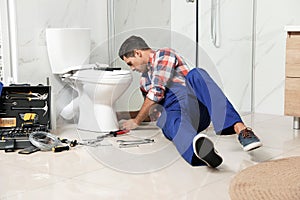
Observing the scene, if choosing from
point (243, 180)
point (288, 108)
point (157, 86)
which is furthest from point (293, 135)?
point (243, 180)

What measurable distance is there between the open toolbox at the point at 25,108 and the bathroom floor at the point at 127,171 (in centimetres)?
21

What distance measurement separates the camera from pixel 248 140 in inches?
98.1

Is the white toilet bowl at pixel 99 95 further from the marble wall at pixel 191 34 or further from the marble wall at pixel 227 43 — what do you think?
the marble wall at pixel 227 43

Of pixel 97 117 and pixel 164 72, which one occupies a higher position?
pixel 164 72

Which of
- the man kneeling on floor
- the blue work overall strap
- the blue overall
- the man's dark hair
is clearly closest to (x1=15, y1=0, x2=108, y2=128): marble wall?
the man's dark hair

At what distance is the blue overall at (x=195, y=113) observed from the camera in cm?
253

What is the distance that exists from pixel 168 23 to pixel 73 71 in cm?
102

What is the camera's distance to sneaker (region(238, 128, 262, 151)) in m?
2.46

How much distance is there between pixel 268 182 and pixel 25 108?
1.79 m

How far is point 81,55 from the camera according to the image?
3453 mm

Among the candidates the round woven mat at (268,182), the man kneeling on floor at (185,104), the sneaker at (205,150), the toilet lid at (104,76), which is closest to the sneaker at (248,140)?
the man kneeling on floor at (185,104)

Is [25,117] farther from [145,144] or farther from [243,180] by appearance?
[243,180]

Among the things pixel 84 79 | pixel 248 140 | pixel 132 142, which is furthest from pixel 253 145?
pixel 84 79

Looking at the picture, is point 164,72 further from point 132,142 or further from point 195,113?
point 132,142
